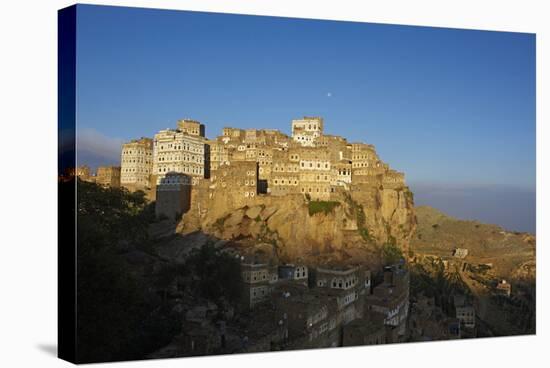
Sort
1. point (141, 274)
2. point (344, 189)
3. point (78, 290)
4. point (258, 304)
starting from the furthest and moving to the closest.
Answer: point (344, 189)
point (258, 304)
point (141, 274)
point (78, 290)

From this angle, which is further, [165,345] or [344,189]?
[344,189]

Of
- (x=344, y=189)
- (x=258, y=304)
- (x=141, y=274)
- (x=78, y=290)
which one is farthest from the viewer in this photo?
(x=344, y=189)

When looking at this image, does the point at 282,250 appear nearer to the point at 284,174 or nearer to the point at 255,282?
the point at 255,282

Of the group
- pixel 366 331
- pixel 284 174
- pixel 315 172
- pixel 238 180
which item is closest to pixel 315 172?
pixel 315 172

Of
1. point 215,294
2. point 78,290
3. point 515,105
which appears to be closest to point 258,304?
point 215,294

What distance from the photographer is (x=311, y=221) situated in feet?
45.5

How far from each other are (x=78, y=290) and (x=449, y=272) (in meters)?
6.02

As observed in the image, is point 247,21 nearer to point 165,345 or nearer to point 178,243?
point 178,243

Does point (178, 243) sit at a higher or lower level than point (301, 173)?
lower

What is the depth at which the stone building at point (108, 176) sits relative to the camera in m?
12.2

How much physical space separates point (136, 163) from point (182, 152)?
0.78 m

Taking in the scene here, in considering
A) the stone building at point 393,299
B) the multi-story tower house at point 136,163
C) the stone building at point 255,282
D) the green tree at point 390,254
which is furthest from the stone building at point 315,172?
the multi-story tower house at point 136,163

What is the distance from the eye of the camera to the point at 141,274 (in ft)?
40.7

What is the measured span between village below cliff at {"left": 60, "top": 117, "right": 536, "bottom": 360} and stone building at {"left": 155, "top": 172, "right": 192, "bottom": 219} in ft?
0.05
